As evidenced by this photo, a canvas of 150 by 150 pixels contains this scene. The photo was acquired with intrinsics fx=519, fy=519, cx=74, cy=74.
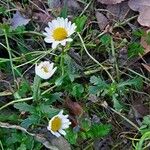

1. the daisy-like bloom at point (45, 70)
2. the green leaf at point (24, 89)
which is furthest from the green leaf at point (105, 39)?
the green leaf at point (24, 89)

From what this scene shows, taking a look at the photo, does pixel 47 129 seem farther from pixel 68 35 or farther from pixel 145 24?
pixel 145 24

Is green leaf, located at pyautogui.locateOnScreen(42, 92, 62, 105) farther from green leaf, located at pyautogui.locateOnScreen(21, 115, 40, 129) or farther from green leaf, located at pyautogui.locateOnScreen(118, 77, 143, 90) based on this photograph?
green leaf, located at pyautogui.locateOnScreen(118, 77, 143, 90)

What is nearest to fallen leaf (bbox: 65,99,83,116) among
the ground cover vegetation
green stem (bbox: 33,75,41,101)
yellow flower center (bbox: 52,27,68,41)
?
the ground cover vegetation

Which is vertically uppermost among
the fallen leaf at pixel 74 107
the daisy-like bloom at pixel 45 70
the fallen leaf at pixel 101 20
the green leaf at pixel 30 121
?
the daisy-like bloom at pixel 45 70

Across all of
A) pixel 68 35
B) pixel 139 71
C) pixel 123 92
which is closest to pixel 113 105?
pixel 123 92

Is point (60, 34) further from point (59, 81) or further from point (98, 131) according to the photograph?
point (98, 131)

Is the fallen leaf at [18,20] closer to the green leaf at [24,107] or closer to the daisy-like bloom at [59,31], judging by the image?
the daisy-like bloom at [59,31]
